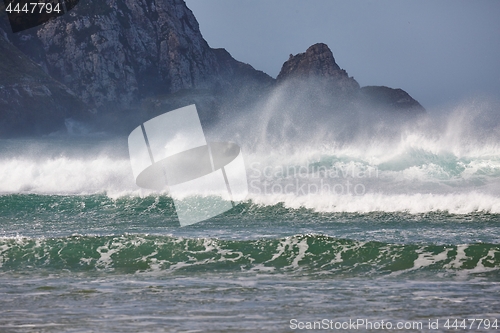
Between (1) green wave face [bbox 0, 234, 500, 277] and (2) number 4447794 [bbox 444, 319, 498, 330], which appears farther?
(1) green wave face [bbox 0, 234, 500, 277]

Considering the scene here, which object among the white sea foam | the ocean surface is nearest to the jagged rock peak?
the white sea foam

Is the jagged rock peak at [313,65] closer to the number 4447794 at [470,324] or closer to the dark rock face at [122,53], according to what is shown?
the dark rock face at [122,53]

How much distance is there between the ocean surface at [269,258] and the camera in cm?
879

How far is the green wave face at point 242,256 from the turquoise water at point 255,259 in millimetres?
41


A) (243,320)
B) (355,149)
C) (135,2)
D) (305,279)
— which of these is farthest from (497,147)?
(135,2)

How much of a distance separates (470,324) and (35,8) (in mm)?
153899

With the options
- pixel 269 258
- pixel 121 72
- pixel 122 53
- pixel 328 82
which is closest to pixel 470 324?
pixel 269 258

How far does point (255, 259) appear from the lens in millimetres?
13672

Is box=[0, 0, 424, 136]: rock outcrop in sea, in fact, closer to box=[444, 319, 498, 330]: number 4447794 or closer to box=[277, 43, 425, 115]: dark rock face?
box=[277, 43, 425, 115]: dark rock face

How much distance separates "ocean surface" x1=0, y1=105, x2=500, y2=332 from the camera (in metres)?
8.79

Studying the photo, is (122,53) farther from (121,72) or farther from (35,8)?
(35,8)

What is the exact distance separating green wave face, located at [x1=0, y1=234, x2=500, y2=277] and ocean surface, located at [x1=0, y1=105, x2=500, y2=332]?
40 mm

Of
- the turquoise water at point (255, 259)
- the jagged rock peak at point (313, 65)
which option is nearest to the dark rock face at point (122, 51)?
the jagged rock peak at point (313, 65)

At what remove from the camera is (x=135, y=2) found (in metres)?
157
